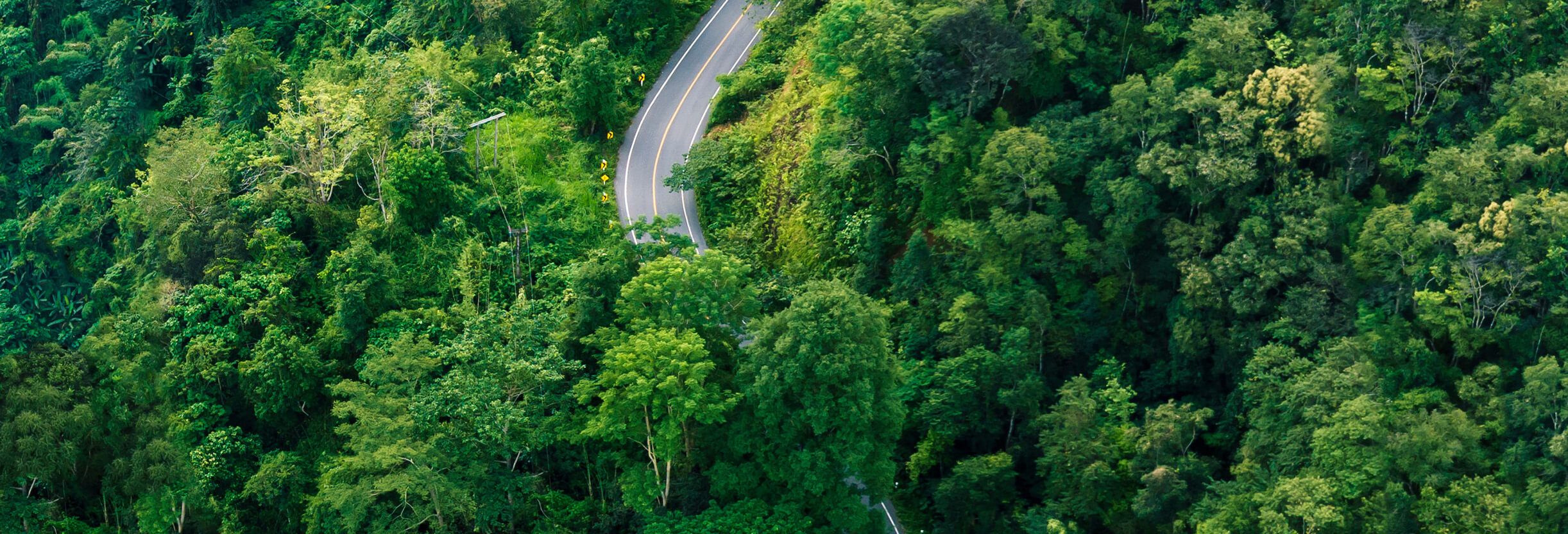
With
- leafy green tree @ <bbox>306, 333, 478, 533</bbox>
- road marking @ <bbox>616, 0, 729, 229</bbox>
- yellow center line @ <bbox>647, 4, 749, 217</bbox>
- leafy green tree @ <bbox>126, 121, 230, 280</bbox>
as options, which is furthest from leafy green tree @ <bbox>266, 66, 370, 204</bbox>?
leafy green tree @ <bbox>306, 333, 478, 533</bbox>

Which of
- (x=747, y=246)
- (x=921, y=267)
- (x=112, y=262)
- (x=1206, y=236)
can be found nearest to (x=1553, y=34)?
(x=1206, y=236)

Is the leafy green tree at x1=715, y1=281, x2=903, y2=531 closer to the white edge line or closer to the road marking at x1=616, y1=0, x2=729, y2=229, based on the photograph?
the white edge line

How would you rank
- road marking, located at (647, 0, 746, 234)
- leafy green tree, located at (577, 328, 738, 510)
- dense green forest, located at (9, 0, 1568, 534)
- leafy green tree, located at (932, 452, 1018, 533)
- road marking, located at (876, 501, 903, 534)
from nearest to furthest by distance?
dense green forest, located at (9, 0, 1568, 534)
leafy green tree, located at (577, 328, 738, 510)
leafy green tree, located at (932, 452, 1018, 533)
road marking, located at (876, 501, 903, 534)
road marking, located at (647, 0, 746, 234)

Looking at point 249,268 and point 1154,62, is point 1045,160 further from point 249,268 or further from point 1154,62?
point 249,268

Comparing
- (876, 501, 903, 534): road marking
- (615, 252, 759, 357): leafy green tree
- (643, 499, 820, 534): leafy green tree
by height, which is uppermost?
(615, 252, 759, 357): leafy green tree

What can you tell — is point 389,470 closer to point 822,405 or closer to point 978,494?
point 822,405

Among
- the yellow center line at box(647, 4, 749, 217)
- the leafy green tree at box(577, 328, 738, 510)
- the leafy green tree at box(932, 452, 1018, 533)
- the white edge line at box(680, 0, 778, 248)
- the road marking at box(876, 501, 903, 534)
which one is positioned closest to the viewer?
the leafy green tree at box(577, 328, 738, 510)
